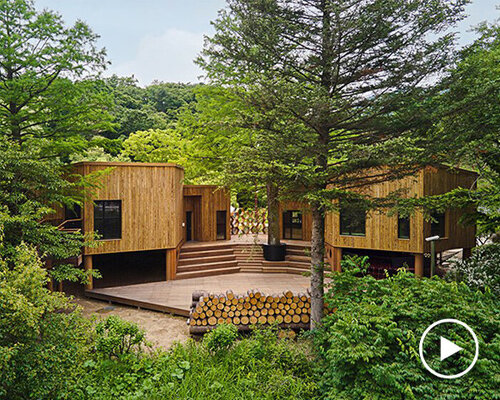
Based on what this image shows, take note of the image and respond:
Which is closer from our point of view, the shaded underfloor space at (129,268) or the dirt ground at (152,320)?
the dirt ground at (152,320)

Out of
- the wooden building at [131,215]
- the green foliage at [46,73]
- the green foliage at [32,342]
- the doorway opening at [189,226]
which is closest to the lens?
the green foliage at [32,342]

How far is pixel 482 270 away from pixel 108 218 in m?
10.4

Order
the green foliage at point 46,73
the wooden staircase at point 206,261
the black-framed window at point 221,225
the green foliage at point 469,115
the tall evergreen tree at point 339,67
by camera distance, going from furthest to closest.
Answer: the black-framed window at point 221,225 < the wooden staircase at point 206,261 < the green foliage at point 46,73 < the tall evergreen tree at point 339,67 < the green foliage at point 469,115

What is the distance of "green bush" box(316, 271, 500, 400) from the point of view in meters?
3.95

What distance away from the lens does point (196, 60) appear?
11.7m

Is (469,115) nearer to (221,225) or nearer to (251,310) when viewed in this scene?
(251,310)

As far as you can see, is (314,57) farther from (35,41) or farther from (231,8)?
(35,41)

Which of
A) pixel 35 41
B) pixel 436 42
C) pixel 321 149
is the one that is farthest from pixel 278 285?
pixel 35 41

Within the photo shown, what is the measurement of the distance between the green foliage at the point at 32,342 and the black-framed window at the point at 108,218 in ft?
20.2

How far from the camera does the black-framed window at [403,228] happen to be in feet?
33.4

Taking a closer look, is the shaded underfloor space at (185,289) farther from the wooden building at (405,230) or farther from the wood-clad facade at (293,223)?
the wood-clad facade at (293,223)

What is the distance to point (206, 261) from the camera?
12766 millimetres

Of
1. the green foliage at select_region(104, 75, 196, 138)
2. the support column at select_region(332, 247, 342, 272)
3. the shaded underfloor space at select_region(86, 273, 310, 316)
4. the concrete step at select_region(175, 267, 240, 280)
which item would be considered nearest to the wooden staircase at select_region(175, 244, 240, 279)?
the concrete step at select_region(175, 267, 240, 280)
